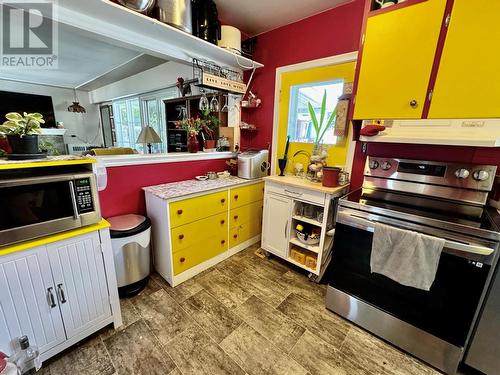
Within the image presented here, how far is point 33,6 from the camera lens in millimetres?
1174

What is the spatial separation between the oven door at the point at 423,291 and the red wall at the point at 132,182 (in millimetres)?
1600

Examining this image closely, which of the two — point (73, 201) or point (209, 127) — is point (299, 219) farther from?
point (73, 201)

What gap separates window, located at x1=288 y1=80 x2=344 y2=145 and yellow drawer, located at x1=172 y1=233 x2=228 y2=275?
4.50 feet

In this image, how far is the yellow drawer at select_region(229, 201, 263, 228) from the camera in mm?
2228

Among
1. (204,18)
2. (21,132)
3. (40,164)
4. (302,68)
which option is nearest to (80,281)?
(40,164)

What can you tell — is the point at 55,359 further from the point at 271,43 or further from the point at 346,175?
the point at 271,43

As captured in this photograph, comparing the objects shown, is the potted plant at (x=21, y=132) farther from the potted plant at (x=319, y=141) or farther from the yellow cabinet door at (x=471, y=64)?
the yellow cabinet door at (x=471, y=64)

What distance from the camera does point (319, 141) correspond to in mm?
2137

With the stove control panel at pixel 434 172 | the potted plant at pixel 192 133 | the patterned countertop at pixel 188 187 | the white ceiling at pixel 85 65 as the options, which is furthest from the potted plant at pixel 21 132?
the stove control panel at pixel 434 172

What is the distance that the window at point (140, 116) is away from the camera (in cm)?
399

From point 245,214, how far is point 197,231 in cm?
63

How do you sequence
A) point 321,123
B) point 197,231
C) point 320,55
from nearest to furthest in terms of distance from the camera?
point 197,231
point 320,55
point 321,123

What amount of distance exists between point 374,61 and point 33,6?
6.86ft

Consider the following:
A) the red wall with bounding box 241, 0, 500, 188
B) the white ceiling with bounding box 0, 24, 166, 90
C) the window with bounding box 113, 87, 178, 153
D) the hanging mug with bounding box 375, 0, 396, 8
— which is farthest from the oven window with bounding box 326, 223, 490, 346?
the window with bounding box 113, 87, 178, 153
